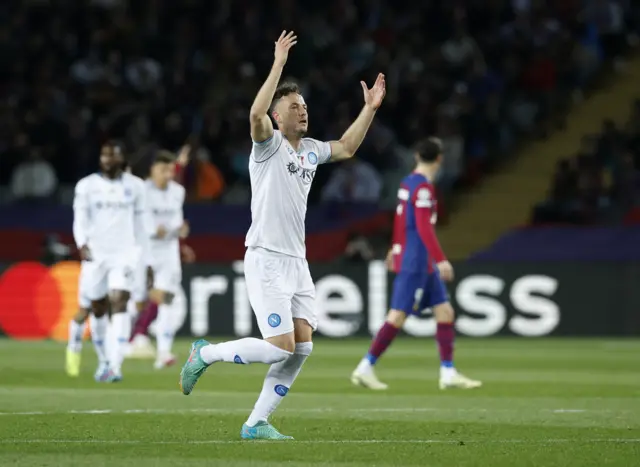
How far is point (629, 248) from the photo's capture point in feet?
73.8

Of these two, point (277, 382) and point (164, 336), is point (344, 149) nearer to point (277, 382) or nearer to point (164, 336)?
point (277, 382)

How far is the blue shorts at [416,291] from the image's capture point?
1455 cm

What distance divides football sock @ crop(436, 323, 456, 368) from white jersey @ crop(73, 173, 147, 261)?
3252 mm

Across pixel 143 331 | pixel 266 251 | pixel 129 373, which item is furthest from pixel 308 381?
pixel 266 251

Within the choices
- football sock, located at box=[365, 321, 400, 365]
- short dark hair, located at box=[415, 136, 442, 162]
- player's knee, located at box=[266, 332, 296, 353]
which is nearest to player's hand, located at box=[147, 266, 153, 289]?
football sock, located at box=[365, 321, 400, 365]

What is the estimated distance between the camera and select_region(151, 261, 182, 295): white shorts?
1839 centimetres

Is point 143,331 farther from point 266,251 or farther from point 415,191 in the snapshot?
point 266,251

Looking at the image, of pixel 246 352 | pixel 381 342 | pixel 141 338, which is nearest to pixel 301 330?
pixel 246 352

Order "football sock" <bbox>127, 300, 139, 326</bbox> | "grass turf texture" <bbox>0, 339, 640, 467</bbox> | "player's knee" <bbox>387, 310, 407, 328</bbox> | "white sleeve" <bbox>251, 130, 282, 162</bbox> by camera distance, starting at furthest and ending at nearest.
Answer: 1. "football sock" <bbox>127, 300, 139, 326</bbox>
2. "player's knee" <bbox>387, 310, 407, 328</bbox>
3. "white sleeve" <bbox>251, 130, 282, 162</bbox>
4. "grass turf texture" <bbox>0, 339, 640, 467</bbox>

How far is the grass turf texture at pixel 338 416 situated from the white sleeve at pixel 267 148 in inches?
68.4

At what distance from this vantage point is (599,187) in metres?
23.5

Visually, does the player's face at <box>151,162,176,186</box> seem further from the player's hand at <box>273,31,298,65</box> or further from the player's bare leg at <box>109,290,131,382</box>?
the player's hand at <box>273,31,298,65</box>

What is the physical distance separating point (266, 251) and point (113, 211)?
20.2 feet

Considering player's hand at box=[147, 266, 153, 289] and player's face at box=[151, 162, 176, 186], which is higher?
player's face at box=[151, 162, 176, 186]
